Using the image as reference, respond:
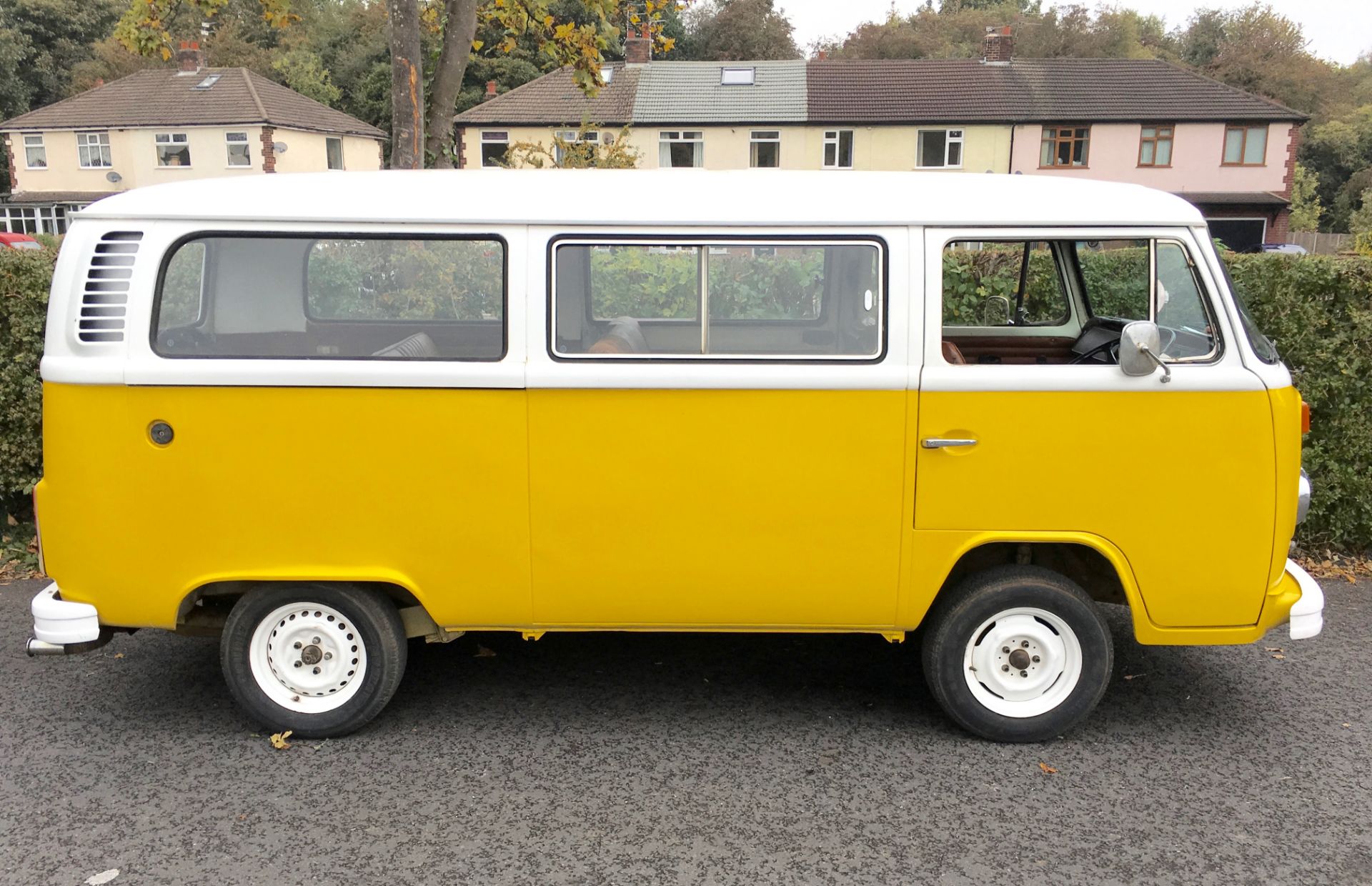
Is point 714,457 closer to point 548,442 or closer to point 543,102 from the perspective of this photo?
point 548,442

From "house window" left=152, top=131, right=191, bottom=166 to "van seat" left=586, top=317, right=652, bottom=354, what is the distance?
49.3 m

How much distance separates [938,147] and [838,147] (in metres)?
3.99

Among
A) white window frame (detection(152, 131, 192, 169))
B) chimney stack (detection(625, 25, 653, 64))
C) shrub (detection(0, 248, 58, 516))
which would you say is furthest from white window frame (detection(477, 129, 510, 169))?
shrub (detection(0, 248, 58, 516))

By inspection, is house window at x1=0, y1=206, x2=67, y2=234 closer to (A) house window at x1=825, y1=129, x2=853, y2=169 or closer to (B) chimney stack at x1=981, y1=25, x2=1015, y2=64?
(A) house window at x1=825, y1=129, x2=853, y2=169

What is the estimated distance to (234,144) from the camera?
46500 mm

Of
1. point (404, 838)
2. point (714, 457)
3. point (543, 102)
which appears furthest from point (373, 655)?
point (543, 102)

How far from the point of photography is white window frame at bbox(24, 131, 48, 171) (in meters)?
48.0

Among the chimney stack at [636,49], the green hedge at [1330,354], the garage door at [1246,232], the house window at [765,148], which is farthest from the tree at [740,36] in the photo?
the green hedge at [1330,354]

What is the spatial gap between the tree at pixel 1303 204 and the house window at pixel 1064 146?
13526mm

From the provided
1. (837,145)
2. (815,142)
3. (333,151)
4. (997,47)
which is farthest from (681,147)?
(333,151)

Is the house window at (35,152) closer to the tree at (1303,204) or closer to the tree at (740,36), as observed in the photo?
the tree at (740,36)

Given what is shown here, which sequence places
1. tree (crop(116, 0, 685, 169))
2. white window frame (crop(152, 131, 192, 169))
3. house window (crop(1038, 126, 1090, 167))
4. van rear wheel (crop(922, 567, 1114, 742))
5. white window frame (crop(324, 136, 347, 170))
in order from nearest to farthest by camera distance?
van rear wheel (crop(922, 567, 1114, 742)) → tree (crop(116, 0, 685, 169)) → house window (crop(1038, 126, 1090, 167)) → white window frame (crop(152, 131, 192, 169)) → white window frame (crop(324, 136, 347, 170))

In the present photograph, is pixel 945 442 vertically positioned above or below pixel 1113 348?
below

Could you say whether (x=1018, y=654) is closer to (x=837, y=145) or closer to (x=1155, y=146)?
(x=837, y=145)
